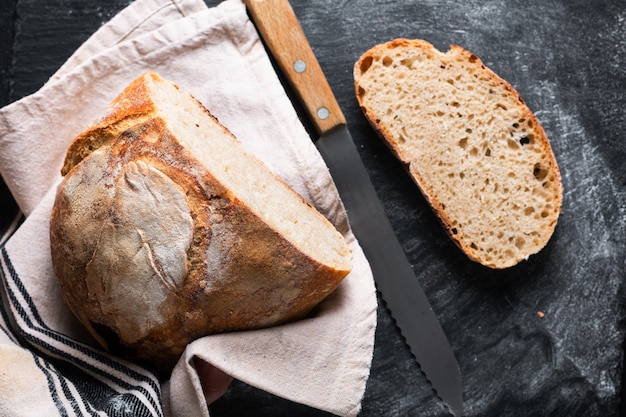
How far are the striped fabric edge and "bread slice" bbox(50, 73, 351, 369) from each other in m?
0.06

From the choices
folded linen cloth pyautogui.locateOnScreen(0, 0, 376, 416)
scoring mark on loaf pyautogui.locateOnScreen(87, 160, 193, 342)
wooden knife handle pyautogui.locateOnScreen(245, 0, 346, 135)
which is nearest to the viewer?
scoring mark on loaf pyautogui.locateOnScreen(87, 160, 193, 342)

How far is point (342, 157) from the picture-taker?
6.81 ft

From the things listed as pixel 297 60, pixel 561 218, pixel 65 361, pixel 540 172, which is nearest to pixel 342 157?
pixel 297 60

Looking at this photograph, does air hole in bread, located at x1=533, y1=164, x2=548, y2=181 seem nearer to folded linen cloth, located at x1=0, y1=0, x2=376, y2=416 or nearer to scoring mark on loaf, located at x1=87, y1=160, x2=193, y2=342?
folded linen cloth, located at x1=0, y1=0, x2=376, y2=416

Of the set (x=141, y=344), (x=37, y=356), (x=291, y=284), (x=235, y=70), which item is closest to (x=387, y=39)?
(x=235, y=70)

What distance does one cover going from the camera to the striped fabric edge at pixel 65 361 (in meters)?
1.62

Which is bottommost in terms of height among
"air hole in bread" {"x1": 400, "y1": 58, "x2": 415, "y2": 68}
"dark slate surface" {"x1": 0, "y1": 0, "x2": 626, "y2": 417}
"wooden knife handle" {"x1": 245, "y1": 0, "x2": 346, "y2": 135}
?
"dark slate surface" {"x1": 0, "y1": 0, "x2": 626, "y2": 417}

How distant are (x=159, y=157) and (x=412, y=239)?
98cm

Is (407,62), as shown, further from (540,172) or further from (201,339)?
(201,339)

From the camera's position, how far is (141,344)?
1679mm

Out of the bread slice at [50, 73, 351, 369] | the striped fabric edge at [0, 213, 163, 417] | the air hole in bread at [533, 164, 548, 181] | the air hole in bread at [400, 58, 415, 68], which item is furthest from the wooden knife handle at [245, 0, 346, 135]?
the striped fabric edge at [0, 213, 163, 417]

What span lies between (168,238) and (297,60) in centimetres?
82

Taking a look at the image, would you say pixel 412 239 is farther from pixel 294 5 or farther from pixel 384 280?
pixel 294 5

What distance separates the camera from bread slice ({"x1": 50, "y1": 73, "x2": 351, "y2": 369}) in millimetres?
1539
